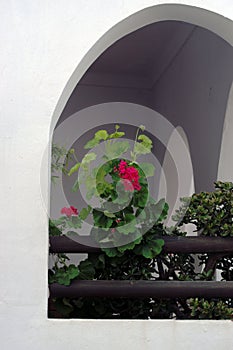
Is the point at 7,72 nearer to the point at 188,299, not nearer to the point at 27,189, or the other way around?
the point at 27,189

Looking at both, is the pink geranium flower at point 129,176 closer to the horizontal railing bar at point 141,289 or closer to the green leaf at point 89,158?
the green leaf at point 89,158

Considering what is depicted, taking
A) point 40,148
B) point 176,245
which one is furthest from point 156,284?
point 40,148

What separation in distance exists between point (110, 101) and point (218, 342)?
13.6ft

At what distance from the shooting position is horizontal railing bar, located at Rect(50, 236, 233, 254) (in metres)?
3.27

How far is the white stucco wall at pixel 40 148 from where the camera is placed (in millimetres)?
3117

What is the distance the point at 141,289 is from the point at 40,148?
32.3 inches

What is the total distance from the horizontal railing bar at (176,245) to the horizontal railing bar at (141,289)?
158mm

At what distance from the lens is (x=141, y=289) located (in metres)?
3.21

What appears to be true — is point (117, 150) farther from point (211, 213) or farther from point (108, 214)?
point (211, 213)

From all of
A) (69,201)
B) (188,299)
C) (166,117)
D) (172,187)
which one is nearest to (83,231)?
(69,201)

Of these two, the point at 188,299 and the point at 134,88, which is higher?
the point at 134,88

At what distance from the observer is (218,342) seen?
317 centimetres

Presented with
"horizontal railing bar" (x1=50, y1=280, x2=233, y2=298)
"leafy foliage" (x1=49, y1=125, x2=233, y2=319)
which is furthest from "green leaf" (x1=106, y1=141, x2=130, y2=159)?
"horizontal railing bar" (x1=50, y1=280, x2=233, y2=298)

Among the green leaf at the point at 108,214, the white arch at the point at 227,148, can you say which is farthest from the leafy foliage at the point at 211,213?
the white arch at the point at 227,148
